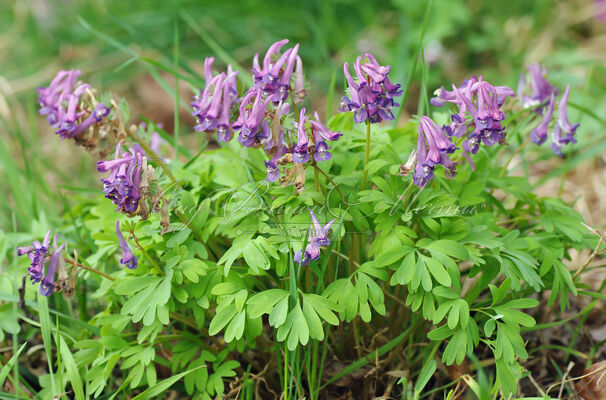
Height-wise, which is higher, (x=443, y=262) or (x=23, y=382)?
(x=443, y=262)

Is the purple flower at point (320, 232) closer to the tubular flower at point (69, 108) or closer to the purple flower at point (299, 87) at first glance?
the purple flower at point (299, 87)

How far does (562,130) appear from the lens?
2.62m

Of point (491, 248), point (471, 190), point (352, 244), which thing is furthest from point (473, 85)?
point (352, 244)

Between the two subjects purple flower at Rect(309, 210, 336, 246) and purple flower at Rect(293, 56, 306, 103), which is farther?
purple flower at Rect(293, 56, 306, 103)

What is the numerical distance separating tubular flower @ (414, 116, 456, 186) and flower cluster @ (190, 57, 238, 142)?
82 cm

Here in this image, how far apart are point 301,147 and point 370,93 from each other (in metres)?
0.34

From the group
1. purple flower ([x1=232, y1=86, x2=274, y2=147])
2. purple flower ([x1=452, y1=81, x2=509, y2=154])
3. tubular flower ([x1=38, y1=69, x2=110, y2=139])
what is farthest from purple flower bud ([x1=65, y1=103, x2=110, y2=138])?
purple flower ([x1=452, y1=81, x2=509, y2=154])

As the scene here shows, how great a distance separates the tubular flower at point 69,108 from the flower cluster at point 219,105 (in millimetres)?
444

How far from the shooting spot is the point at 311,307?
2148 millimetres

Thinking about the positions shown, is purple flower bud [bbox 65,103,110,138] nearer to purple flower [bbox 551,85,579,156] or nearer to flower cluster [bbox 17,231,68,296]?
flower cluster [bbox 17,231,68,296]

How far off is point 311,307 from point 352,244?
47 cm

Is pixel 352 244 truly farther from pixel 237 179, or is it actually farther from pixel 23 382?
pixel 23 382

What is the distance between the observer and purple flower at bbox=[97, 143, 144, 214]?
205 cm

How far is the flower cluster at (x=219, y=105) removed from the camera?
2.35m
